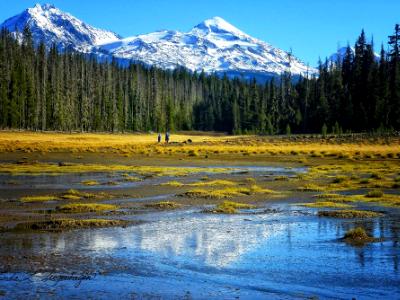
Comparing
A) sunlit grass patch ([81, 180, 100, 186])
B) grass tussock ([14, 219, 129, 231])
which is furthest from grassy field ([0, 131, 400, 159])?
grass tussock ([14, 219, 129, 231])

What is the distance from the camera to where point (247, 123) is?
522ft

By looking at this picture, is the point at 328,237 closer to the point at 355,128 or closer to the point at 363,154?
the point at 363,154

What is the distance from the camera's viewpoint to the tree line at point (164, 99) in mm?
106562

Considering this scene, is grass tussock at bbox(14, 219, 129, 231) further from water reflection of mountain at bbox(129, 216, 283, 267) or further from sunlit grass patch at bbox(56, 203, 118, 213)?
sunlit grass patch at bbox(56, 203, 118, 213)

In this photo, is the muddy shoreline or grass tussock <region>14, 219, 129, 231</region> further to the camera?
grass tussock <region>14, 219, 129, 231</region>

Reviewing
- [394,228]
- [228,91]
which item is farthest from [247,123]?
[394,228]

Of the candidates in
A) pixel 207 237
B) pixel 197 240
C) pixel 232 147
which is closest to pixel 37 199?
pixel 207 237

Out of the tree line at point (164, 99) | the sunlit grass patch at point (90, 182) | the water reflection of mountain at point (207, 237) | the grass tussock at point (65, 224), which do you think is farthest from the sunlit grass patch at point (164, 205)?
the tree line at point (164, 99)

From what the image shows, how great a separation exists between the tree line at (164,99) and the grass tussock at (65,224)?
79.5m

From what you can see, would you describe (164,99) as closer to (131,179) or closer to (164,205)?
(131,179)

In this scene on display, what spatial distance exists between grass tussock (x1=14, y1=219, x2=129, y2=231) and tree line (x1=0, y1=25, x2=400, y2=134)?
261 feet

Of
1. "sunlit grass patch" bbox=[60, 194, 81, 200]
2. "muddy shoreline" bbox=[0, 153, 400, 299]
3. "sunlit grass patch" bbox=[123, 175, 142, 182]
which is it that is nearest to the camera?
"muddy shoreline" bbox=[0, 153, 400, 299]

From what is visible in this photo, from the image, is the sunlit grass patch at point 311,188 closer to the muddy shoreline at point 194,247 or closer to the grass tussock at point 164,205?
the muddy shoreline at point 194,247

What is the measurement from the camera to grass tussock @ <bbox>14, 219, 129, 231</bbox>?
1886 cm
